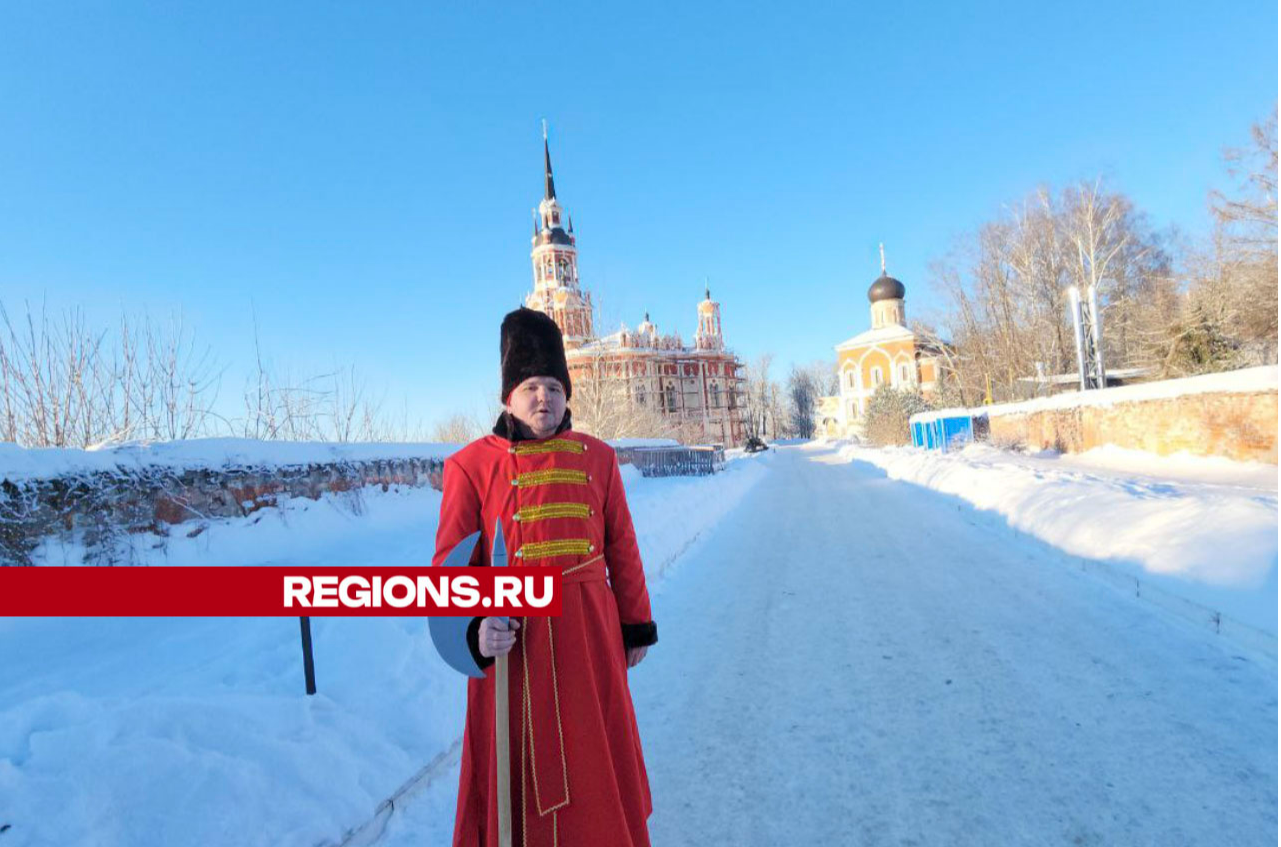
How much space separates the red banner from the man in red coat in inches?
2.9

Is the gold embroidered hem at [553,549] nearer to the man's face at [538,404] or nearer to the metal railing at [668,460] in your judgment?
the man's face at [538,404]

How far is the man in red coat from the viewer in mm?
1688

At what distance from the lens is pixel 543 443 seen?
74.8 inches

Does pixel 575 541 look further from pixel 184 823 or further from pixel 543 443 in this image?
pixel 184 823

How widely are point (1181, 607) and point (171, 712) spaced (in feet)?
20.3

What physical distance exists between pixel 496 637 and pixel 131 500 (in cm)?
396

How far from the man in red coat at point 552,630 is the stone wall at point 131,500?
10.8 ft

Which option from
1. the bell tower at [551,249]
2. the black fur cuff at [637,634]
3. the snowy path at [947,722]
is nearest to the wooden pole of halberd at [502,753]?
the black fur cuff at [637,634]

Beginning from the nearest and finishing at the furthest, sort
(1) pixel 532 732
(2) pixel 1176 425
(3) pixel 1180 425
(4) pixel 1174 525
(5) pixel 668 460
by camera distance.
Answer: (1) pixel 532 732 → (4) pixel 1174 525 → (3) pixel 1180 425 → (2) pixel 1176 425 → (5) pixel 668 460

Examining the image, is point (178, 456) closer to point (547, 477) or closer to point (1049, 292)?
point (547, 477)

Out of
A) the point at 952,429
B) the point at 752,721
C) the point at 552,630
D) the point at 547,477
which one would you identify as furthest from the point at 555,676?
the point at 952,429

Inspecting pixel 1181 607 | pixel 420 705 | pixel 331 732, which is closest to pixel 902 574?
pixel 1181 607

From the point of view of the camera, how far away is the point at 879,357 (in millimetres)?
61031

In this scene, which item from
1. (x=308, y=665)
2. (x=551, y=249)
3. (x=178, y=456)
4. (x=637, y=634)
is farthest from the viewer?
(x=551, y=249)
